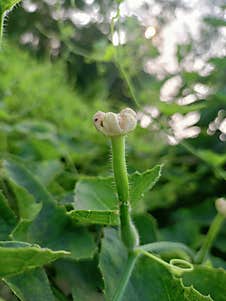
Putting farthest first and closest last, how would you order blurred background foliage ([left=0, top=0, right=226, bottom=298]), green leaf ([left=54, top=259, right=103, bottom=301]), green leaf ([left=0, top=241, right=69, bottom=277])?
blurred background foliage ([left=0, top=0, right=226, bottom=298])
green leaf ([left=54, top=259, right=103, bottom=301])
green leaf ([left=0, top=241, right=69, bottom=277])

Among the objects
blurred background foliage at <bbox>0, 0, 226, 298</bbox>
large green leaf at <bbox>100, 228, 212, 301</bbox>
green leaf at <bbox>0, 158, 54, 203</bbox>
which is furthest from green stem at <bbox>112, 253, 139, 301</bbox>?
blurred background foliage at <bbox>0, 0, 226, 298</bbox>

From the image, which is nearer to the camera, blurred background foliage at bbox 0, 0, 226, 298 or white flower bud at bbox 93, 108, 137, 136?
white flower bud at bbox 93, 108, 137, 136

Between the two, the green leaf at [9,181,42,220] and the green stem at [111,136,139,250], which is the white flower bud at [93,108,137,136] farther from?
the green leaf at [9,181,42,220]

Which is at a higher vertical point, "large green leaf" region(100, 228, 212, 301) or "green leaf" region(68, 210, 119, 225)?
"green leaf" region(68, 210, 119, 225)

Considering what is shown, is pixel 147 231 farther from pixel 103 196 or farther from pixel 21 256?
pixel 21 256

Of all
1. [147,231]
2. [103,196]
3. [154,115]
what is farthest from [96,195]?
[154,115]

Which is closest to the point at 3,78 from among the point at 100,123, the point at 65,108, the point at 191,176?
the point at 65,108
